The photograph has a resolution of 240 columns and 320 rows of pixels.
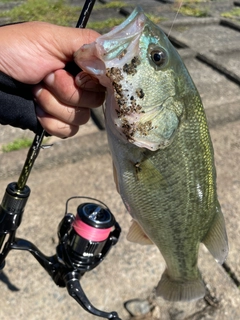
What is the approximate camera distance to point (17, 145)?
3.72m

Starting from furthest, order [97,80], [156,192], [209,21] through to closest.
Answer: [209,21], [156,192], [97,80]

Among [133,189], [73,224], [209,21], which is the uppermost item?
[133,189]

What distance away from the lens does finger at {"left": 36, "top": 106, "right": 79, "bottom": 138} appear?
1.93 metres

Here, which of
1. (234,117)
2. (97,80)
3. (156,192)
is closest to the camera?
(97,80)

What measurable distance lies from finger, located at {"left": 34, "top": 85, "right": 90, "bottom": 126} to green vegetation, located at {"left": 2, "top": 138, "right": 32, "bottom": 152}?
1.86 metres

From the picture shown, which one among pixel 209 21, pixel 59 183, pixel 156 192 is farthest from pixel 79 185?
pixel 209 21

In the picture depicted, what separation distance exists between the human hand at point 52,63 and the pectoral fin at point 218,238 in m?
0.77

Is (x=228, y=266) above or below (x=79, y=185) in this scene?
above

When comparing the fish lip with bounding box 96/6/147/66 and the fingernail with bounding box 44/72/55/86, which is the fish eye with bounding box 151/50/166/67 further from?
the fingernail with bounding box 44/72/55/86

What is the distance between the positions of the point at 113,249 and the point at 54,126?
1.33 meters

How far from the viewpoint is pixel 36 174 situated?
3477 mm

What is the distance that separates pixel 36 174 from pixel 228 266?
169 cm

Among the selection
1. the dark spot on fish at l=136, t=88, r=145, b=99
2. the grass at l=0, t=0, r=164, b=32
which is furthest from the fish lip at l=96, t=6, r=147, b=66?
the grass at l=0, t=0, r=164, b=32

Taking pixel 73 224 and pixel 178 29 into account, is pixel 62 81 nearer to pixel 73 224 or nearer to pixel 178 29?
pixel 73 224
